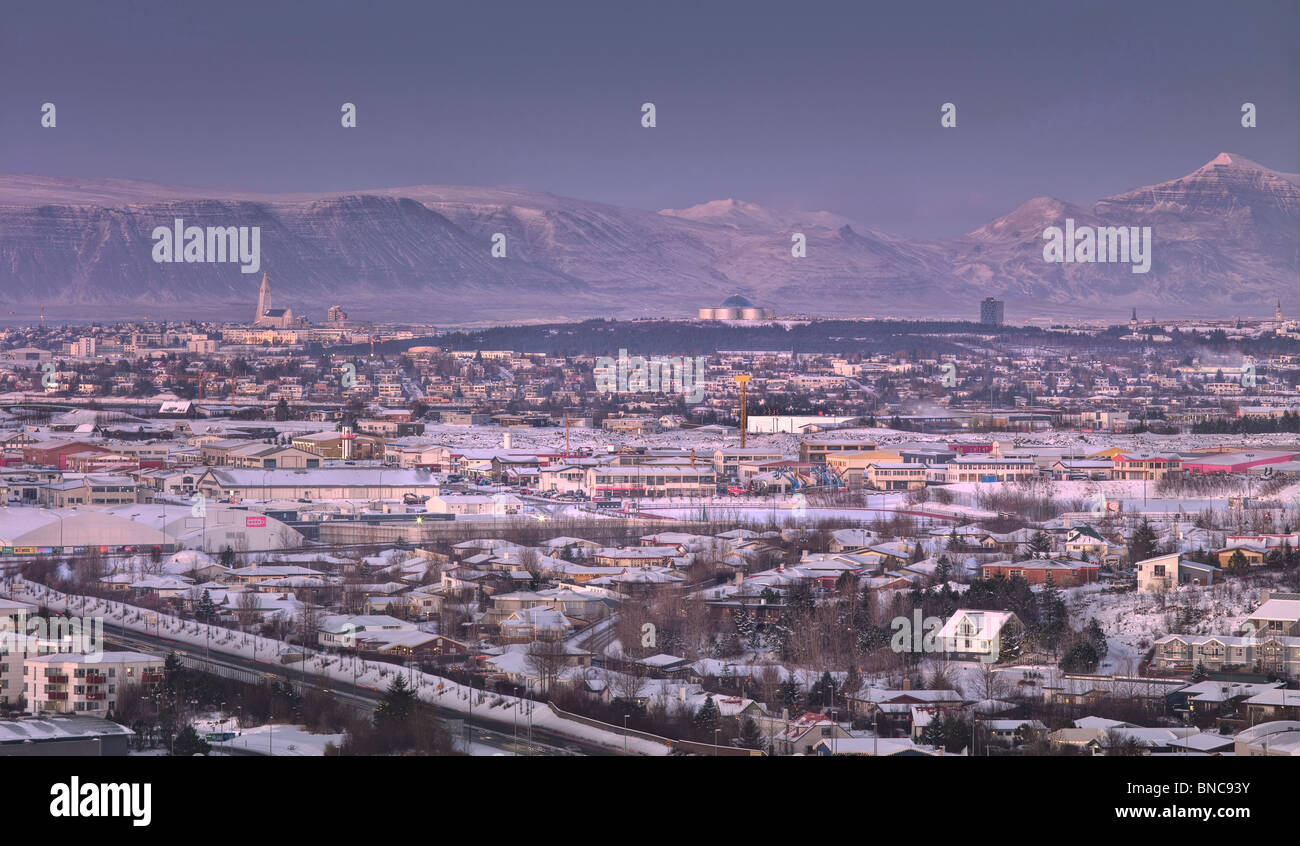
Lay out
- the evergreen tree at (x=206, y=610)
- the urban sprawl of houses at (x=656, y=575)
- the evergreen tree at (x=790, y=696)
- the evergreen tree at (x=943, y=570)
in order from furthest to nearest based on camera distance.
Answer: the evergreen tree at (x=943, y=570) → the evergreen tree at (x=206, y=610) → the evergreen tree at (x=790, y=696) → the urban sprawl of houses at (x=656, y=575)

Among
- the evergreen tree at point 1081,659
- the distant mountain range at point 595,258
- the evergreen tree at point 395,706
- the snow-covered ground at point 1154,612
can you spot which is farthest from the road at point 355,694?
the distant mountain range at point 595,258

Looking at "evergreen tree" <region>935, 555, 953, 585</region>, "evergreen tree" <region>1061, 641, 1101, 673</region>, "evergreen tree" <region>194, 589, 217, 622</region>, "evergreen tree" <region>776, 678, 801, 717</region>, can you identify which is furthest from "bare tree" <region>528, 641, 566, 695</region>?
"evergreen tree" <region>935, 555, 953, 585</region>

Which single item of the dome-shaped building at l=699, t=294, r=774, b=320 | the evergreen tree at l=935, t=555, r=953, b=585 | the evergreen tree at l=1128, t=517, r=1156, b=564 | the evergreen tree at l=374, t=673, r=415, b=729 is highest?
the dome-shaped building at l=699, t=294, r=774, b=320

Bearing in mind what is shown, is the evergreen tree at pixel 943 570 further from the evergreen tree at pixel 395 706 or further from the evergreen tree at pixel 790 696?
the evergreen tree at pixel 395 706

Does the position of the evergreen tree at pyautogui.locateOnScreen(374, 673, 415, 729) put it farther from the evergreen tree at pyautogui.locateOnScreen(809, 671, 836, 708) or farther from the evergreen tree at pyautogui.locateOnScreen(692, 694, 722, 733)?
the evergreen tree at pyautogui.locateOnScreen(809, 671, 836, 708)

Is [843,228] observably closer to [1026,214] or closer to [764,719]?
[1026,214]
